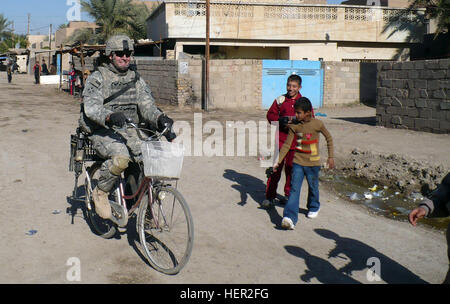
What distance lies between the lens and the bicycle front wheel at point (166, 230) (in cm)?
400

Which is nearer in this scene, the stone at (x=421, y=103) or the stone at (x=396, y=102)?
the stone at (x=421, y=103)

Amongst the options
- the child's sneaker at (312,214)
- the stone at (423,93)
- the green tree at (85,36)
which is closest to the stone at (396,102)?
the stone at (423,93)

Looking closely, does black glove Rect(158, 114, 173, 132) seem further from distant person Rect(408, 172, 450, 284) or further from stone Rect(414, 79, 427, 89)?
stone Rect(414, 79, 427, 89)

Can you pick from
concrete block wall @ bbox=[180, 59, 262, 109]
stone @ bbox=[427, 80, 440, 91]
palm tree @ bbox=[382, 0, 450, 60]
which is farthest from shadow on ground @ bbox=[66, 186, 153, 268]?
palm tree @ bbox=[382, 0, 450, 60]

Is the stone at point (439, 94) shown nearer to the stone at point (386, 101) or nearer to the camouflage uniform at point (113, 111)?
the stone at point (386, 101)

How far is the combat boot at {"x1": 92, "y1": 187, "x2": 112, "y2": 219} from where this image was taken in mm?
4715

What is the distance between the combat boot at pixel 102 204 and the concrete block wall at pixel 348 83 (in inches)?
678

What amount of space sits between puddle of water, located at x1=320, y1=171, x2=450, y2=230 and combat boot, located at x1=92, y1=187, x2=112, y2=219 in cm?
364

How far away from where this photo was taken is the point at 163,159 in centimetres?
384

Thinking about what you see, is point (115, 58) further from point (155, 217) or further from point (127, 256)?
point (127, 256)

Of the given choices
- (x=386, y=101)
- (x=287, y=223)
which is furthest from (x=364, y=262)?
(x=386, y=101)

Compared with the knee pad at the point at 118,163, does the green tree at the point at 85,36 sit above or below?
above

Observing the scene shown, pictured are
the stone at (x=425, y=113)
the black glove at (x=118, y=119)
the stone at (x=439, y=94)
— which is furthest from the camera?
the stone at (x=425, y=113)
